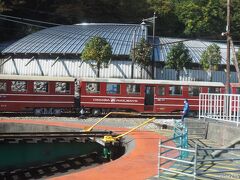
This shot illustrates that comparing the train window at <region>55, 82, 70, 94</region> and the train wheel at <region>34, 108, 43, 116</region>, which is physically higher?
the train window at <region>55, 82, 70, 94</region>

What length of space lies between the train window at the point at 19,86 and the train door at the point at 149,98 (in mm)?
10213

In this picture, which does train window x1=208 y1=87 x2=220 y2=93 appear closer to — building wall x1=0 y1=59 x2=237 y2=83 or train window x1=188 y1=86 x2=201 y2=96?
train window x1=188 y1=86 x2=201 y2=96

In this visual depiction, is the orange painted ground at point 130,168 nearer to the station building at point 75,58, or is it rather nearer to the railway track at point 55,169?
the railway track at point 55,169

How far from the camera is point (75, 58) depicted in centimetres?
6197

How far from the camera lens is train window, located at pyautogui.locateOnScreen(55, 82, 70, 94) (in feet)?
123

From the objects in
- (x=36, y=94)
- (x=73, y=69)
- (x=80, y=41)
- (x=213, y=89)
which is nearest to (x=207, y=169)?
(x=36, y=94)

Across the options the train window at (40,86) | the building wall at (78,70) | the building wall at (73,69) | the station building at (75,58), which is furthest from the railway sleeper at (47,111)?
the building wall at (73,69)

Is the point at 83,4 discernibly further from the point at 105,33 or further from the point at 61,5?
the point at 105,33

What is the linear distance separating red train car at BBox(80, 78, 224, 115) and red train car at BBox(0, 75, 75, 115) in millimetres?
1349

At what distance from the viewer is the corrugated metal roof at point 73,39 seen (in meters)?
62.7

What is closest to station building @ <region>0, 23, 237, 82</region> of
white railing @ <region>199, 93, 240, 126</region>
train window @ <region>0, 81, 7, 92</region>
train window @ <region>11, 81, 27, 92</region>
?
train window @ <region>11, 81, 27, 92</region>

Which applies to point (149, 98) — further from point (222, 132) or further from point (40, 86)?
point (222, 132)

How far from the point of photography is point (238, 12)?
88.1 m

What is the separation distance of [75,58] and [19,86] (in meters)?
26.1
